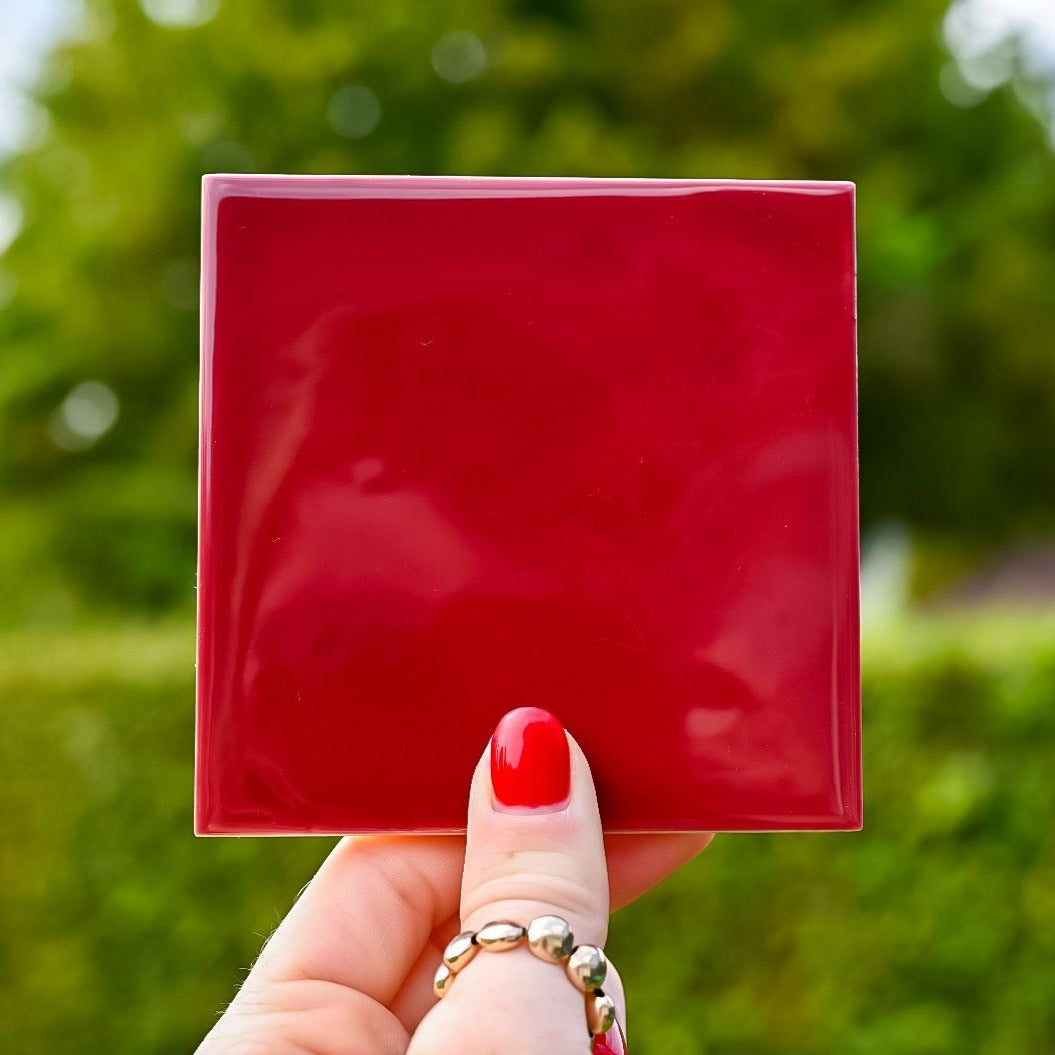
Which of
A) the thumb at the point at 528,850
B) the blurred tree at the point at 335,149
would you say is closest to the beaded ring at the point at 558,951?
the thumb at the point at 528,850

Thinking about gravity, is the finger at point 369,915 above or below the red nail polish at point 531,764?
below

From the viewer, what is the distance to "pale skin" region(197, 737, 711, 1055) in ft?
3.42

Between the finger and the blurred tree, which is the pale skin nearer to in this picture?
the finger

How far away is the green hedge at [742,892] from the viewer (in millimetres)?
2715

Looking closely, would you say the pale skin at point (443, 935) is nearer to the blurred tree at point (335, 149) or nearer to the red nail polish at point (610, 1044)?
the red nail polish at point (610, 1044)

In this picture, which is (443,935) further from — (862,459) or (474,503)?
(862,459)

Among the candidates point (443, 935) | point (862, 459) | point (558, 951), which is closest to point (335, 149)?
point (862, 459)

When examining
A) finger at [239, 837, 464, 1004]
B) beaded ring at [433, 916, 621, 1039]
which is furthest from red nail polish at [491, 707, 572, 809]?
finger at [239, 837, 464, 1004]

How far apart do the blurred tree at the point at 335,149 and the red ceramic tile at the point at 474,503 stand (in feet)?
15.0

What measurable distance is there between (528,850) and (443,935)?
15.1 inches

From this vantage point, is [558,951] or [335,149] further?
[335,149]

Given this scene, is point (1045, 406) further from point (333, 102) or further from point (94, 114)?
point (94, 114)

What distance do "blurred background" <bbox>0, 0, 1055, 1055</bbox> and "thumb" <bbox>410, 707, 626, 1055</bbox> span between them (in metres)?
1.75

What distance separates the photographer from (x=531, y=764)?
108 cm
